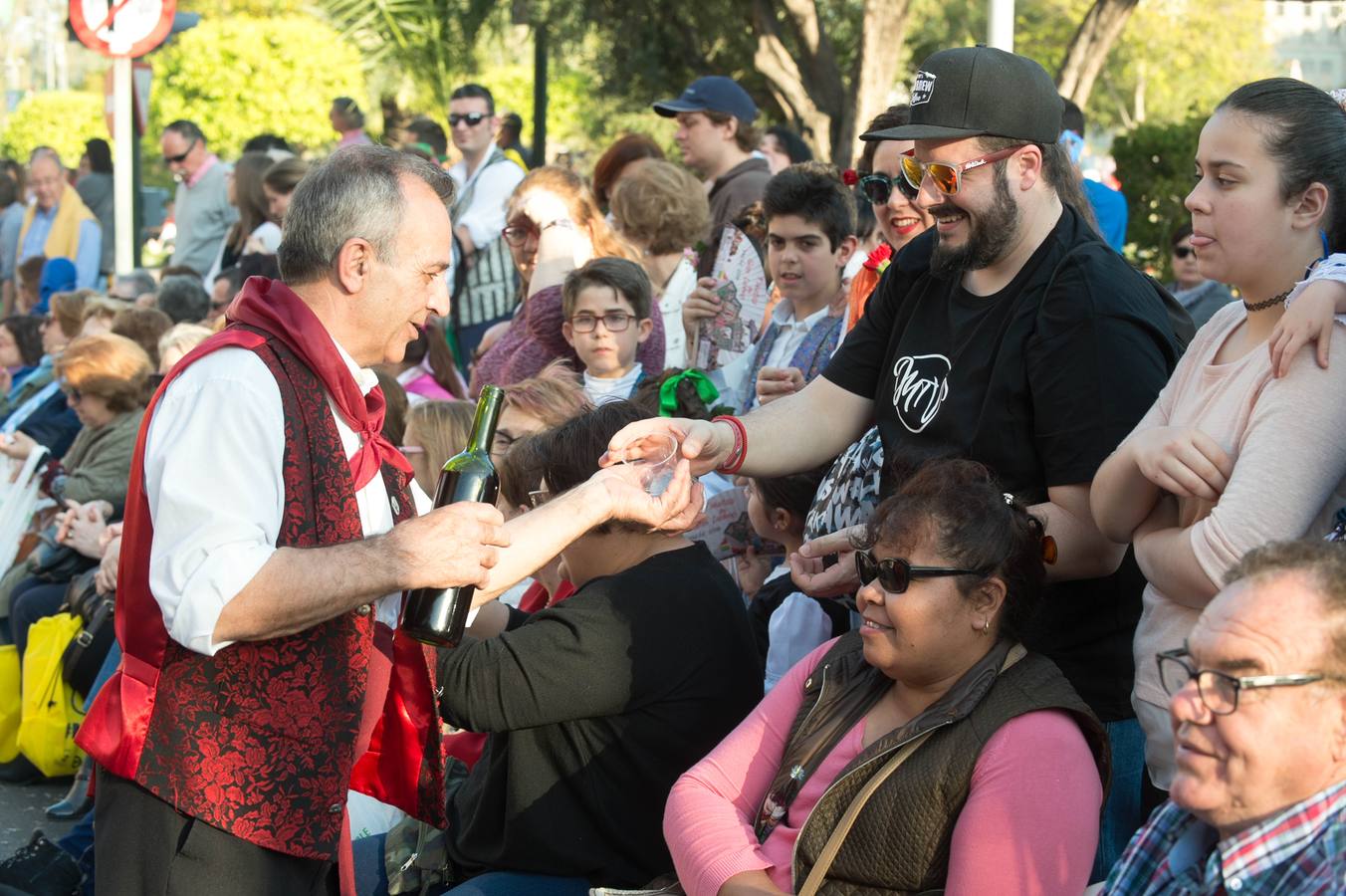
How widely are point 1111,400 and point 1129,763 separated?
0.83 meters

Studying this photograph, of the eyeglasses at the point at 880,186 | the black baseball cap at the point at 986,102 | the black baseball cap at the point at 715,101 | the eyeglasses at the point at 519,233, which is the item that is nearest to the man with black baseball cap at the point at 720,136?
the black baseball cap at the point at 715,101

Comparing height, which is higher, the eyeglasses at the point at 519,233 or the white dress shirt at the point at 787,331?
the eyeglasses at the point at 519,233

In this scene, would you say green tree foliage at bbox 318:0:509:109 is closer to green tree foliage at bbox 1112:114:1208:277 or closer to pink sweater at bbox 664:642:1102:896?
green tree foliage at bbox 1112:114:1208:277

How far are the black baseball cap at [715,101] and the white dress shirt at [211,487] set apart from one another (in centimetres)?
569

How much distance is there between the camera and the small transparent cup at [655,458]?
3.73 m

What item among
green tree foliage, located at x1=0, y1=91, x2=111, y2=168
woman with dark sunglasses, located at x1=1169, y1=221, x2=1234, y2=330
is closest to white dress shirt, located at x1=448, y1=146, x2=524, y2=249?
woman with dark sunglasses, located at x1=1169, y1=221, x2=1234, y2=330

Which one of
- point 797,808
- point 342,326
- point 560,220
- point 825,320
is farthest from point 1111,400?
point 560,220

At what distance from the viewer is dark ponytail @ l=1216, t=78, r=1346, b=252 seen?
2938mm

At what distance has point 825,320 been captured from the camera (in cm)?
561

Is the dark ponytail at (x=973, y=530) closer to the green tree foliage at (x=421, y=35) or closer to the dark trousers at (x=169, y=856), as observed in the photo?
the dark trousers at (x=169, y=856)

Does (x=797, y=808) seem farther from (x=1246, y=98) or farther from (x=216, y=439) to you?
(x=1246, y=98)

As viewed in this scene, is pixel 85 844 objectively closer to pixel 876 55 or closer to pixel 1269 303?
pixel 1269 303

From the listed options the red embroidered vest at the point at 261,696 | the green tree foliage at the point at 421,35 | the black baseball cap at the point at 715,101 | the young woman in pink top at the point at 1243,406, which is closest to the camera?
the young woman in pink top at the point at 1243,406

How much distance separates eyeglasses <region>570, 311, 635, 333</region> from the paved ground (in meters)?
2.97
